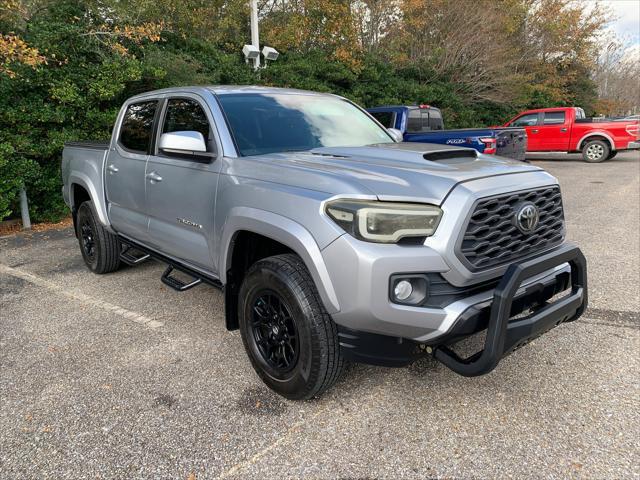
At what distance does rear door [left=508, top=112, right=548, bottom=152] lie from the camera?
652 inches

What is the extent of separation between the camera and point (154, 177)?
3.74m

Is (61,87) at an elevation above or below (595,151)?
above

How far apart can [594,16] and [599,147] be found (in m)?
11.4

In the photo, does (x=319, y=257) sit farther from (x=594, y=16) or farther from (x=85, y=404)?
(x=594, y=16)

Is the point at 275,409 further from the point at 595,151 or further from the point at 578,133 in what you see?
the point at 595,151

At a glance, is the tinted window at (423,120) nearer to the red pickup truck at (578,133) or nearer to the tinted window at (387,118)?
the tinted window at (387,118)

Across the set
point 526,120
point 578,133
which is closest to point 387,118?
point 526,120

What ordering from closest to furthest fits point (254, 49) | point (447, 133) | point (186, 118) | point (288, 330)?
point (288, 330), point (186, 118), point (447, 133), point (254, 49)

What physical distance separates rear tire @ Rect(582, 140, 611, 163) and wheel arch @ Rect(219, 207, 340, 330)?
16.4 meters

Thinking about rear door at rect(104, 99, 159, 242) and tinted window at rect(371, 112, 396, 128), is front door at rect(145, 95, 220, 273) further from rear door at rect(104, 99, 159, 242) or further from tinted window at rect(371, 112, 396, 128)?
tinted window at rect(371, 112, 396, 128)

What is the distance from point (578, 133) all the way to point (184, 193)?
16.2m

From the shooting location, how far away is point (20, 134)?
7.12 metres

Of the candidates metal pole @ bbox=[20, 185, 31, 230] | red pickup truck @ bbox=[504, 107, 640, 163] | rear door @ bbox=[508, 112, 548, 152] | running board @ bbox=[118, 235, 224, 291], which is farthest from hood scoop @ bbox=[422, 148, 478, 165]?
rear door @ bbox=[508, 112, 548, 152]

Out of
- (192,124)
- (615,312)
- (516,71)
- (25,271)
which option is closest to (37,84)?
(25,271)
